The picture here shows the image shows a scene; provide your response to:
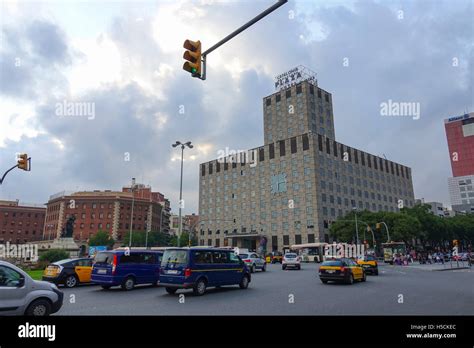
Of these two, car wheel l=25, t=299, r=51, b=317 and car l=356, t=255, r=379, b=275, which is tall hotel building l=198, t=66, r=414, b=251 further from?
car wheel l=25, t=299, r=51, b=317

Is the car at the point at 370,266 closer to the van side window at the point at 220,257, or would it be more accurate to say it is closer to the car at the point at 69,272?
the van side window at the point at 220,257

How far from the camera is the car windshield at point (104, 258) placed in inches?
578

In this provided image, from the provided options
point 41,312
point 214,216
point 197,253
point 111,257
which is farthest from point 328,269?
point 214,216

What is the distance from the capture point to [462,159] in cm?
14862

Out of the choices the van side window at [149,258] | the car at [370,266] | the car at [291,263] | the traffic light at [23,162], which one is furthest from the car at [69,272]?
the car at [291,263]

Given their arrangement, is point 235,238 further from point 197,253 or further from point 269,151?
point 197,253

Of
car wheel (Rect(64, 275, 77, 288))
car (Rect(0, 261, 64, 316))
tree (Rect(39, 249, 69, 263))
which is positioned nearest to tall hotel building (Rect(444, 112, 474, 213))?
tree (Rect(39, 249, 69, 263))

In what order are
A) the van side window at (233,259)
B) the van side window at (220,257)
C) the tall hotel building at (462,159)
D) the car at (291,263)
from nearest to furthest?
the van side window at (220,257), the van side window at (233,259), the car at (291,263), the tall hotel building at (462,159)

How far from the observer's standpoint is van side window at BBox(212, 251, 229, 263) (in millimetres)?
14195

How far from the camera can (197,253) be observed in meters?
13.3

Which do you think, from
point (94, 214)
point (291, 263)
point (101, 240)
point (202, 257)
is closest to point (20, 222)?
point (94, 214)

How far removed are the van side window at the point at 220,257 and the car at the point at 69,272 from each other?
708cm
